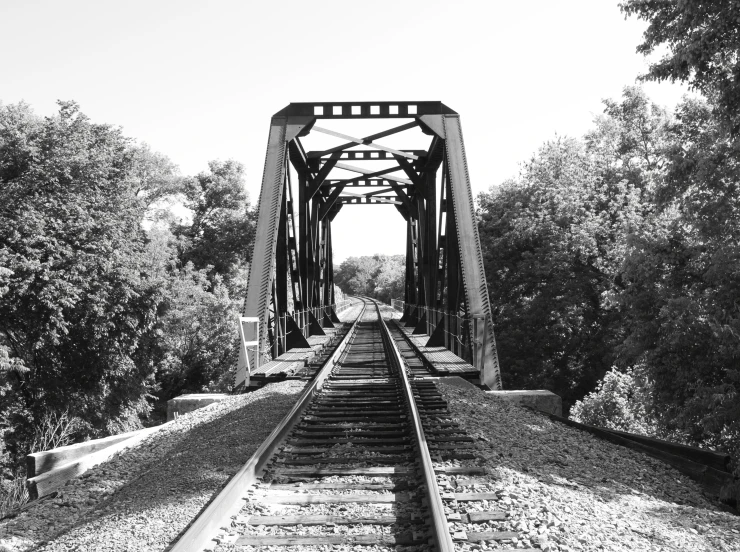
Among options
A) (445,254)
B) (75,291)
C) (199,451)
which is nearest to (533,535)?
(199,451)

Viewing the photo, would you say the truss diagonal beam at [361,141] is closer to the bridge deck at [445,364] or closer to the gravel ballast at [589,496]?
the bridge deck at [445,364]

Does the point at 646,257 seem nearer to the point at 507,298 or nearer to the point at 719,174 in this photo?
the point at 719,174

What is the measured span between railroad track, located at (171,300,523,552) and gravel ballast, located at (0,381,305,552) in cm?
29

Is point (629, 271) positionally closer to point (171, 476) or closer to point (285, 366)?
point (285, 366)

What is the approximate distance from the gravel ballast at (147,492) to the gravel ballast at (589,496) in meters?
1.98

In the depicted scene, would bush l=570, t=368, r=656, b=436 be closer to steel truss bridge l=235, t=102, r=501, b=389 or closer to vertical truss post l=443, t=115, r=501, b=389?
steel truss bridge l=235, t=102, r=501, b=389

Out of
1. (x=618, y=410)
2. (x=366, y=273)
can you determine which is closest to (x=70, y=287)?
(x=618, y=410)

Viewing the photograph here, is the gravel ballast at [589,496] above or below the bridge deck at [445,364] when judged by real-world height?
below

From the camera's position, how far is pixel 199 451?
5395 millimetres

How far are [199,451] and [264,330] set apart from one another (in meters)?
5.05

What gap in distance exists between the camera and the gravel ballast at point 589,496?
11.2ft

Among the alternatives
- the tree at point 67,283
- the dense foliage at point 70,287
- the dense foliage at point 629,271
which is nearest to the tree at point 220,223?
the dense foliage at point 70,287

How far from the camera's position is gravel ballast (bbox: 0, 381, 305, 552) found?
3.48m

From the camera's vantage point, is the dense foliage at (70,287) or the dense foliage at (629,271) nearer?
the dense foliage at (629,271)
